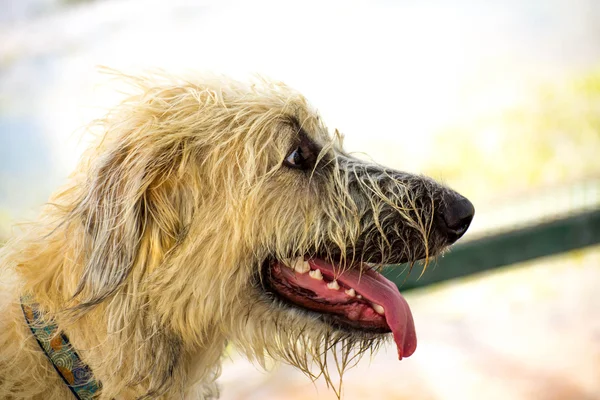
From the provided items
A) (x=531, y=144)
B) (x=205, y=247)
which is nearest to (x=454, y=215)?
(x=205, y=247)

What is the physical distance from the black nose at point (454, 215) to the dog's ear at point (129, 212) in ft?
2.57

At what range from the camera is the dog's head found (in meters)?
1.85

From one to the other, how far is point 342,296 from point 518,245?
2.61m

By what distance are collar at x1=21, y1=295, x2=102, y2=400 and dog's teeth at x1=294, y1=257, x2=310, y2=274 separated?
0.66 meters

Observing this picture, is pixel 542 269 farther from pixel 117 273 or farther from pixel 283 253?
pixel 117 273

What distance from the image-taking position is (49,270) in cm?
190

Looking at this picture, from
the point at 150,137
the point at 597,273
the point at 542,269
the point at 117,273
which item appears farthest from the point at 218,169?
the point at 597,273

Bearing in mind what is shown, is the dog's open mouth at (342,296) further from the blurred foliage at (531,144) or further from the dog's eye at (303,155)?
the blurred foliage at (531,144)

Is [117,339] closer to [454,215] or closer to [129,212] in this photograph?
[129,212]

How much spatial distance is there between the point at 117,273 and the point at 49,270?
26 centimetres

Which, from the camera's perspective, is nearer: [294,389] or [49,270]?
[49,270]

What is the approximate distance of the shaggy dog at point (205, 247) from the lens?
1.85 m

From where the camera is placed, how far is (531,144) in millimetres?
4465

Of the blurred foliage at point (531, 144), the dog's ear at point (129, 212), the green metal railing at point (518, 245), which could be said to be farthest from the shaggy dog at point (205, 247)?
the blurred foliage at point (531, 144)
